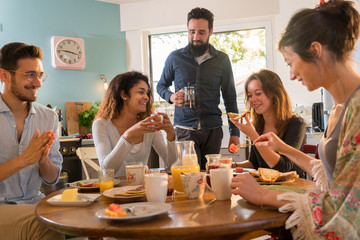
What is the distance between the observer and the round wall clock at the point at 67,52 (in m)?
4.52

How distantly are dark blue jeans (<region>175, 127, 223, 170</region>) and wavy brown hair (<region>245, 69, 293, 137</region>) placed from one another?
1.46 feet

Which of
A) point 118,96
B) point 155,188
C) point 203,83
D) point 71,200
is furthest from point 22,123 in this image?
point 203,83

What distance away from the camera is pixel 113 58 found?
496cm

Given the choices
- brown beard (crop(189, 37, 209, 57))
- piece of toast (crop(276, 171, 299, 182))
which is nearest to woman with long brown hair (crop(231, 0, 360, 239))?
piece of toast (crop(276, 171, 299, 182))

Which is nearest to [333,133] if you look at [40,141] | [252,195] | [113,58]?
[252,195]

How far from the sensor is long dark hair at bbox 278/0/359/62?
45.4 inches

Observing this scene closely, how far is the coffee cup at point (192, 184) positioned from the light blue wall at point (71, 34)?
139 inches

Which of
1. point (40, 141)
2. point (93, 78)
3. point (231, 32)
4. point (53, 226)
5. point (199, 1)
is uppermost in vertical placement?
point (199, 1)

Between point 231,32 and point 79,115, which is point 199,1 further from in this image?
point 79,115

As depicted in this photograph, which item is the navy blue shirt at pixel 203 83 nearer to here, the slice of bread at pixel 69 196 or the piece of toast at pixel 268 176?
the piece of toast at pixel 268 176

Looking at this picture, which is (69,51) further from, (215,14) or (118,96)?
(118,96)

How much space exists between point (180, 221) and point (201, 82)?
1.97 meters

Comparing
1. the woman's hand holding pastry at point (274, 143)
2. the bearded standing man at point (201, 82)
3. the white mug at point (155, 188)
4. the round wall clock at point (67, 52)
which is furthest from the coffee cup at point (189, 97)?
the round wall clock at point (67, 52)

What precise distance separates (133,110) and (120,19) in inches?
110
